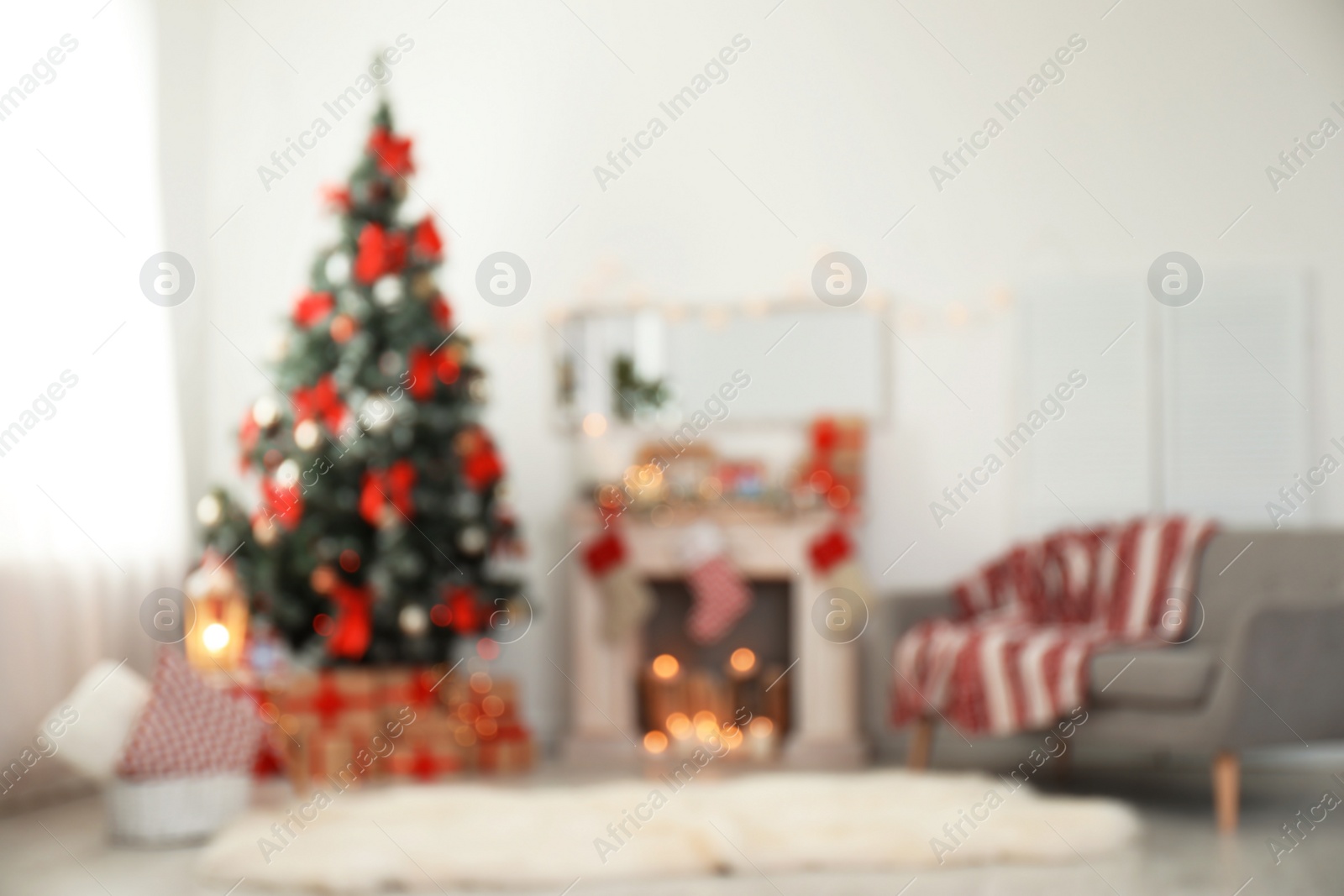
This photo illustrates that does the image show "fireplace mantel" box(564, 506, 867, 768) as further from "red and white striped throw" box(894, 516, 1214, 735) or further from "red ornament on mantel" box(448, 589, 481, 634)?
"red ornament on mantel" box(448, 589, 481, 634)

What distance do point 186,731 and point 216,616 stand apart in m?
1.27

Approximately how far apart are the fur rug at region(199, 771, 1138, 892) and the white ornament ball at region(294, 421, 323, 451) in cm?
124

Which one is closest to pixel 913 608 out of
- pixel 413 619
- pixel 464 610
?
pixel 464 610

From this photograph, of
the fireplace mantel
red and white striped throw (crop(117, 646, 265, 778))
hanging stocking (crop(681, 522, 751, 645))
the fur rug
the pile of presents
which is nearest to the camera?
the fur rug

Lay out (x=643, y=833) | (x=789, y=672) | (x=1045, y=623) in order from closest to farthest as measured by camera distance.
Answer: (x=643, y=833) < (x=1045, y=623) < (x=789, y=672)

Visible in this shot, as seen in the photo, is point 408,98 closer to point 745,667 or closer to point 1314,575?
point 745,667

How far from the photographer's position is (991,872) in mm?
2971

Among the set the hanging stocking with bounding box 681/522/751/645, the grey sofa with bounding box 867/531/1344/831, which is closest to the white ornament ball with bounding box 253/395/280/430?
the hanging stocking with bounding box 681/522/751/645

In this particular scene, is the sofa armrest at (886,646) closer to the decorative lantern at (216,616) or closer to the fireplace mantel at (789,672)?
A: the fireplace mantel at (789,672)

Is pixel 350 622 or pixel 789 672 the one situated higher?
pixel 350 622

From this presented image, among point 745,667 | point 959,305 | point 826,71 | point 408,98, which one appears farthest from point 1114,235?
point 408,98

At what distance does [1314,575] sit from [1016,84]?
2.19m

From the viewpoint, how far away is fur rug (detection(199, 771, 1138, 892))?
294 centimetres

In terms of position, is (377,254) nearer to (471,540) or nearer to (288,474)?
(288,474)
